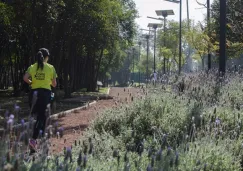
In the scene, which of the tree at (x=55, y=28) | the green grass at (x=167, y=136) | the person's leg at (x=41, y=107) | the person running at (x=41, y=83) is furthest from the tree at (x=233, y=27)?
the person's leg at (x=41, y=107)

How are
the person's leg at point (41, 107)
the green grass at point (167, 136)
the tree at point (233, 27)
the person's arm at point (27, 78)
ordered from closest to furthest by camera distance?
1. the green grass at point (167, 136)
2. the person's leg at point (41, 107)
3. the person's arm at point (27, 78)
4. the tree at point (233, 27)

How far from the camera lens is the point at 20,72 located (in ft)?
91.7

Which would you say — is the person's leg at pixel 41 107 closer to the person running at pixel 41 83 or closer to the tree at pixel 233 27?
the person running at pixel 41 83

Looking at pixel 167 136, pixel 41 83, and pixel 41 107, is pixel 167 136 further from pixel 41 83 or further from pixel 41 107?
pixel 41 83

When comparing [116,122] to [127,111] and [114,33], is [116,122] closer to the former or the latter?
[127,111]

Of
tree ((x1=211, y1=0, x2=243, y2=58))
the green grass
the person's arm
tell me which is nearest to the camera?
the green grass

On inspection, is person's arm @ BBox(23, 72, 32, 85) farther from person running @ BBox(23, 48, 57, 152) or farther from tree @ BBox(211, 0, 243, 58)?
tree @ BBox(211, 0, 243, 58)

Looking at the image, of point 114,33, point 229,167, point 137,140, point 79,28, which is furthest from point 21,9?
point 229,167

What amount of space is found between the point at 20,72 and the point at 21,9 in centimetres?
1069

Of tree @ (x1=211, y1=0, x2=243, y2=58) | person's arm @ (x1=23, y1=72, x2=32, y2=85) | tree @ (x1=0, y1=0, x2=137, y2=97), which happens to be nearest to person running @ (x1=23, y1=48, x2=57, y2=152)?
person's arm @ (x1=23, y1=72, x2=32, y2=85)

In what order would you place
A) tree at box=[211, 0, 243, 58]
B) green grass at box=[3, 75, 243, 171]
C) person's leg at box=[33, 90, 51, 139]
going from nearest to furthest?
green grass at box=[3, 75, 243, 171], person's leg at box=[33, 90, 51, 139], tree at box=[211, 0, 243, 58]

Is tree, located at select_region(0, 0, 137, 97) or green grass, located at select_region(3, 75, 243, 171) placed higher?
tree, located at select_region(0, 0, 137, 97)

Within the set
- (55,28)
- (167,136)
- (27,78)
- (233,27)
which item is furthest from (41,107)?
(55,28)

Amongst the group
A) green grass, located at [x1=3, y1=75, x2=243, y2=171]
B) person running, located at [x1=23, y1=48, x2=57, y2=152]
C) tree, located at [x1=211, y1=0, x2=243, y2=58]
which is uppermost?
tree, located at [x1=211, y1=0, x2=243, y2=58]
